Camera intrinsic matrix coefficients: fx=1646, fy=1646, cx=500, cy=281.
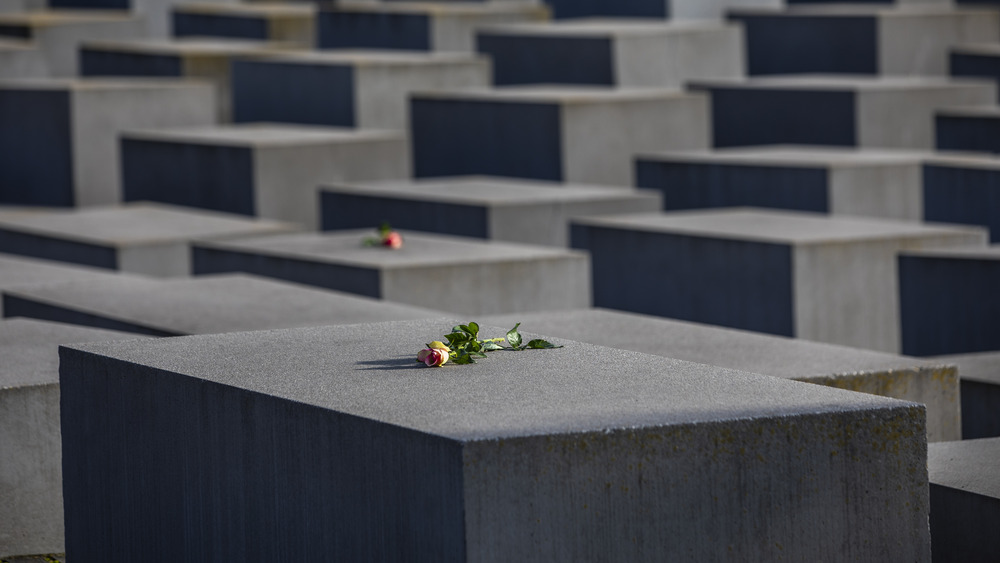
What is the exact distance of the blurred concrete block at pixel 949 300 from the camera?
1090cm

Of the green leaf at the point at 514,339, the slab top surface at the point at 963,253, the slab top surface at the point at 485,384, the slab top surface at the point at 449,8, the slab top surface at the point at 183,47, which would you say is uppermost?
the slab top surface at the point at 449,8

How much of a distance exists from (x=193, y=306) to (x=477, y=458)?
521cm

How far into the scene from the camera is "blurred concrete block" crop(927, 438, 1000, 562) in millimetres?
5677

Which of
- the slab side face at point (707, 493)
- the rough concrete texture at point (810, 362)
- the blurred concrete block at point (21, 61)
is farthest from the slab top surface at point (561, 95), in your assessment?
the slab side face at point (707, 493)

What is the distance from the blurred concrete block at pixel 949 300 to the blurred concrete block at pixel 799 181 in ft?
9.71

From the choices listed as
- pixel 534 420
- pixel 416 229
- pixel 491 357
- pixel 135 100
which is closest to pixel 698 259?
pixel 416 229

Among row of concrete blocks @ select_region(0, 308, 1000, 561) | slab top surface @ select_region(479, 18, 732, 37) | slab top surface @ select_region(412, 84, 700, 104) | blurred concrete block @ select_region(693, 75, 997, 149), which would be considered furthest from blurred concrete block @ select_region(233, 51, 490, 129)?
row of concrete blocks @ select_region(0, 308, 1000, 561)

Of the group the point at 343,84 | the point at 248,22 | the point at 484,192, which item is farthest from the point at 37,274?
the point at 248,22

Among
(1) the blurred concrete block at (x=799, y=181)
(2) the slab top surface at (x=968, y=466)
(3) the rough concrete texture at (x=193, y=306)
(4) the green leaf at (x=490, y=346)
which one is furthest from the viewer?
(1) the blurred concrete block at (x=799, y=181)

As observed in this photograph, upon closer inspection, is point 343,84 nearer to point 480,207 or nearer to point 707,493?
point 480,207

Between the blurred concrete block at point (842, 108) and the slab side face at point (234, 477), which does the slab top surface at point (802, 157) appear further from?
the slab side face at point (234, 477)

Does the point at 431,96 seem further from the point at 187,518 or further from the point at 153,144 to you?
the point at 187,518

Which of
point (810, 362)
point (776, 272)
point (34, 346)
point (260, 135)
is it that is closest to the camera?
point (810, 362)

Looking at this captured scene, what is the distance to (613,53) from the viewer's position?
1948 centimetres
